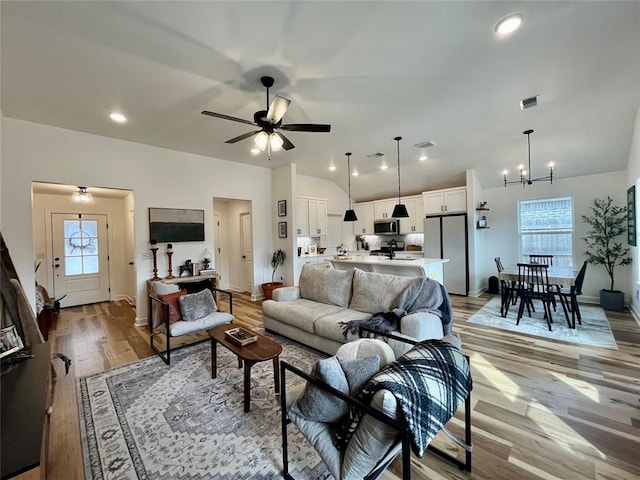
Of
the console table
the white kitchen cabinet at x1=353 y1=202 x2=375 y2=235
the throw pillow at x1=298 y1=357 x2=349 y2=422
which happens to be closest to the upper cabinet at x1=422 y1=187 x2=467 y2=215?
the white kitchen cabinet at x1=353 y1=202 x2=375 y2=235

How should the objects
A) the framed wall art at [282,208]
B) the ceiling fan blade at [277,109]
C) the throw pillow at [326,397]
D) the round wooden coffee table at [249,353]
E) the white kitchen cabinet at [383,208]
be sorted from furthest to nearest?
the white kitchen cabinet at [383,208] < the framed wall art at [282,208] < the ceiling fan blade at [277,109] < the round wooden coffee table at [249,353] < the throw pillow at [326,397]

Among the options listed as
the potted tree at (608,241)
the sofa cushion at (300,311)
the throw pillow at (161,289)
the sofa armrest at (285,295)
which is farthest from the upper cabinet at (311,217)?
the potted tree at (608,241)

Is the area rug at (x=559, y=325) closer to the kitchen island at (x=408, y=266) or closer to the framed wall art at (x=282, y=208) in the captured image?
the kitchen island at (x=408, y=266)

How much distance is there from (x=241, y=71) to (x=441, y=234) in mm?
5471

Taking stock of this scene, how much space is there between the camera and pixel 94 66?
8.21 feet

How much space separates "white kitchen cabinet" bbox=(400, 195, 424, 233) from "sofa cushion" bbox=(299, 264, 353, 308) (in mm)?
4015

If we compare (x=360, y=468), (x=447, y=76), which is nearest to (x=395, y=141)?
(x=447, y=76)

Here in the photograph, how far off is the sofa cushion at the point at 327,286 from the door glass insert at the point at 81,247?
5.19 m

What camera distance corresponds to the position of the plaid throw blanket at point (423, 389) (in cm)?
116

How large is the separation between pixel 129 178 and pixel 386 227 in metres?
5.93

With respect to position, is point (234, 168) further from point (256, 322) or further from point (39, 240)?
point (39, 240)

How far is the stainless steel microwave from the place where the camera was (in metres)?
7.43

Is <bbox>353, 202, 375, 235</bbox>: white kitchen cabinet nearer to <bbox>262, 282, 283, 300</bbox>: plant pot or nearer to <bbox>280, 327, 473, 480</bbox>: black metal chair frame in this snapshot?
<bbox>262, 282, 283, 300</bbox>: plant pot

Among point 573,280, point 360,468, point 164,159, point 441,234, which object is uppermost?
point 164,159
